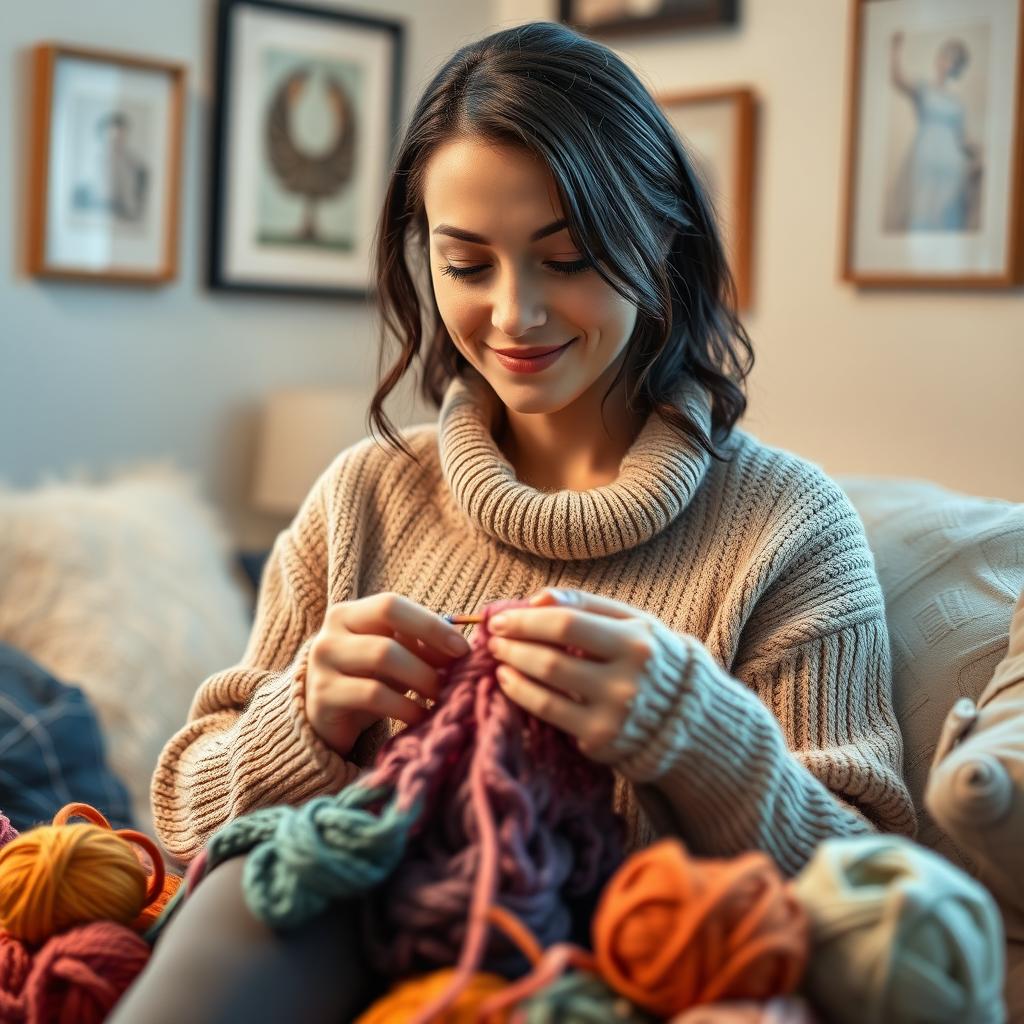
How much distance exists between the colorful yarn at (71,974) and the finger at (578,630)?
345mm

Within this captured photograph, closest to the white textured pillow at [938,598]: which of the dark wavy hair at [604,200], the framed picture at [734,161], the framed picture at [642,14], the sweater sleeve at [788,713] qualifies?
the sweater sleeve at [788,713]

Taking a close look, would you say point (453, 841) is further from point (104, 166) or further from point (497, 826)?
point (104, 166)

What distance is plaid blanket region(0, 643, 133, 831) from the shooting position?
1.72 m

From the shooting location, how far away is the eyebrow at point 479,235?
3.71 ft

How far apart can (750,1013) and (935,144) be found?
178 cm

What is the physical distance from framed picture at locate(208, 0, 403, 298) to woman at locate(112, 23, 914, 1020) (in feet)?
4.94

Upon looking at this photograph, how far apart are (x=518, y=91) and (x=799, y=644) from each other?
53 cm

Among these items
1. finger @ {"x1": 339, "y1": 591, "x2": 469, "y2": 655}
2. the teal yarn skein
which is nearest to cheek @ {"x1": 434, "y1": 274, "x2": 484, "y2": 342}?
finger @ {"x1": 339, "y1": 591, "x2": 469, "y2": 655}

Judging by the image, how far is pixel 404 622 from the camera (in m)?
0.94

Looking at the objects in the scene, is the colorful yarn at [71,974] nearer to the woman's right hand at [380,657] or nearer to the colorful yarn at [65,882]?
the colorful yarn at [65,882]

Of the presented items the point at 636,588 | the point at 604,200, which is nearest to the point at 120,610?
the point at 636,588

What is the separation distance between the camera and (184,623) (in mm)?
2184

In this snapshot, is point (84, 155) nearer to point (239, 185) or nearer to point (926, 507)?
point (239, 185)

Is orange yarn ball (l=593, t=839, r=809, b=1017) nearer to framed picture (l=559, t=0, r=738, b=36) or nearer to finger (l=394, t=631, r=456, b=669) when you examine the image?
finger (l=394, t=631, r=456, b=669)
